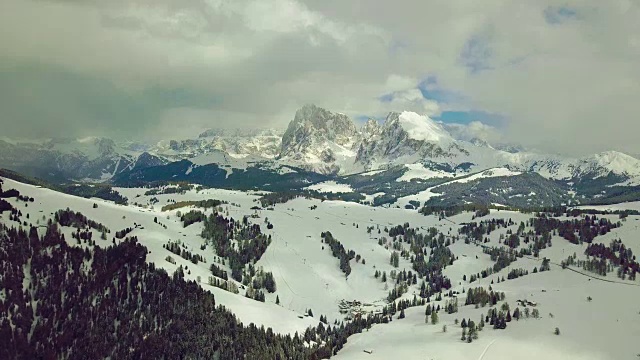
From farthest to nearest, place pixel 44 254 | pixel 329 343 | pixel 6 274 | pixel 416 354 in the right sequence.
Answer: pixel 44 254 < pixel 6 274 < pixel 329 343 < pixel 416 354

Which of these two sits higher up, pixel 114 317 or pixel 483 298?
pixel 483 298

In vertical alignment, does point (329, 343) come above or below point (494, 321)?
below

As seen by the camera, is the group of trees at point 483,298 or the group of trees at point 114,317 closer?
the group of trees at point 114,317

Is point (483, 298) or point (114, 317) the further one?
point (114, 317)

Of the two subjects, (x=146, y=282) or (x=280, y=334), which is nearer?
(x=280, y=334)

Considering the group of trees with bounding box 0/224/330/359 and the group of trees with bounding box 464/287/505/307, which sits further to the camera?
the group of trees with bounding box 464/287/505/307

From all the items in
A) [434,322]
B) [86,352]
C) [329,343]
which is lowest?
[86,352]

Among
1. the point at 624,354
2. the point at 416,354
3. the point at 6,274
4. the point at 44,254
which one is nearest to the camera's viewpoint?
the point at 624,354

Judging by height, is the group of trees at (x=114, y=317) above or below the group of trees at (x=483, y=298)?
below

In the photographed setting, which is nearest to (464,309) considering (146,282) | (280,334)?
(280,334)

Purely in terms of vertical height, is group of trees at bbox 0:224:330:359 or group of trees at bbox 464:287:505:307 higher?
group of trees at bbox 464:287:505:307

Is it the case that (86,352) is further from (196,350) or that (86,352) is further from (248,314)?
(248,314)
